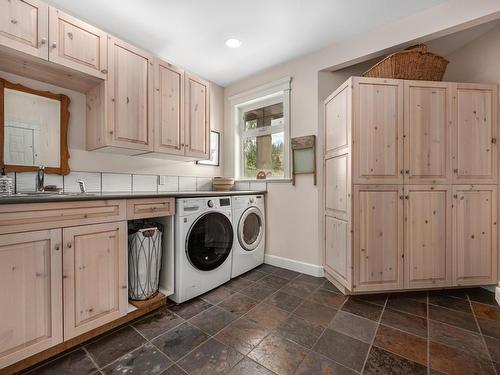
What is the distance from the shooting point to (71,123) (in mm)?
1958

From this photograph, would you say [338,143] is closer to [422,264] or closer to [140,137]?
[422,264]

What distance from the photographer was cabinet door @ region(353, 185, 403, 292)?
1950 mm

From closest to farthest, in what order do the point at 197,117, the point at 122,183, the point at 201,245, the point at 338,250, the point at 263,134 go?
the point at 201,245 → the point at 338,250 → the point at 122,183 → the point at 197,117 → the point at 263,134

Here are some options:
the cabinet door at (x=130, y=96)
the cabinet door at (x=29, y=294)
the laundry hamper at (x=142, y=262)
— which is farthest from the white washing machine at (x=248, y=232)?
the cabinet door at (x=29, y=294)

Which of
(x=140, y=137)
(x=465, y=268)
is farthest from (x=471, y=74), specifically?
(x=140, y=137)

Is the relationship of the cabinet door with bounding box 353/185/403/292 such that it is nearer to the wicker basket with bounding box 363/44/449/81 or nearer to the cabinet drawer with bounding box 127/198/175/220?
the wicker basket with bounding box 363/44/449/81

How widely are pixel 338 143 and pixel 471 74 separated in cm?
151

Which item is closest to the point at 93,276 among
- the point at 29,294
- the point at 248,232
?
the point at 29,294

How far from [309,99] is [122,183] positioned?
2.13 metres

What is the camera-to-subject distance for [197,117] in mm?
2484

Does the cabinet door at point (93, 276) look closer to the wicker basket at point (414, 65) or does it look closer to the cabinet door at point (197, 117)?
the cabinet door at point (197, 117)

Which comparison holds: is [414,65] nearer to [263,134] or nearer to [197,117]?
[263,134]

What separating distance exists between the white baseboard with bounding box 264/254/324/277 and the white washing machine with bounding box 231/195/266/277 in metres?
0.12

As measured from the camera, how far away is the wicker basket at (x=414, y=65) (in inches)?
75.8
